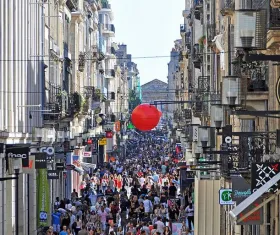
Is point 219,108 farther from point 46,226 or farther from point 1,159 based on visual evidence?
point 46,226

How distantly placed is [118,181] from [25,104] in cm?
2512

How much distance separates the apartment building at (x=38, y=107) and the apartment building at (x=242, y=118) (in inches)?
199

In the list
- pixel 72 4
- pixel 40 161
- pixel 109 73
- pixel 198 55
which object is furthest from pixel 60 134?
pixel 109 73

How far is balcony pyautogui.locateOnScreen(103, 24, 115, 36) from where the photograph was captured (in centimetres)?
13500

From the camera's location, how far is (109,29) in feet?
460

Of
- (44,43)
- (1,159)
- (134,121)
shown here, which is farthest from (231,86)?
(44,43)

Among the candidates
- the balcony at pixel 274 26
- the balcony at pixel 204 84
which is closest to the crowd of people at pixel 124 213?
the balcony at pixel 204 84

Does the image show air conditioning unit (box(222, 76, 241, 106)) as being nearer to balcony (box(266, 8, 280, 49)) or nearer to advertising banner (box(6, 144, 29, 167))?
balcony (box(266, 8, 280, 49))

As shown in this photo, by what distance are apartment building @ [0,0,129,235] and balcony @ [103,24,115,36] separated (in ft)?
175

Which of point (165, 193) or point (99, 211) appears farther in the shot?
point (165, 193)

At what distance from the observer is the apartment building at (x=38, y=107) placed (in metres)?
39.4

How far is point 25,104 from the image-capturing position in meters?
45.7

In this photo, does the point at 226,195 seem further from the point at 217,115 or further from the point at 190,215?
the point at 190,215

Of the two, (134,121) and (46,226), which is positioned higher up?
(134,121)
